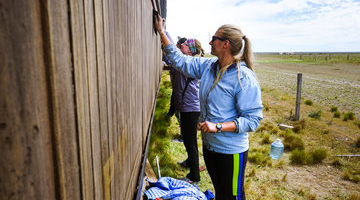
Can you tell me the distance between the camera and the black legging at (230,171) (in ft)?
6.60

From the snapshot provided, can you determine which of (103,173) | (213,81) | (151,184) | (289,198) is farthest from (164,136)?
(103,173)

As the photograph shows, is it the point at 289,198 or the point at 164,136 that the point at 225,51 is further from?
the point at 164,136

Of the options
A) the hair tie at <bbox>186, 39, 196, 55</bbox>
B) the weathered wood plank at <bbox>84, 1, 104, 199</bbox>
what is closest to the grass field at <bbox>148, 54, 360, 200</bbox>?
the hair tie at <bbox>186, 39, 196, 55</bbox>

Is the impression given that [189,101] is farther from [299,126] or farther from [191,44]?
[299,126]

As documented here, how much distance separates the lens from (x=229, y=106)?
194cm

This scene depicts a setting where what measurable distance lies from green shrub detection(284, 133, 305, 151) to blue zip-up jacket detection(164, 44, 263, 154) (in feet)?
13.4

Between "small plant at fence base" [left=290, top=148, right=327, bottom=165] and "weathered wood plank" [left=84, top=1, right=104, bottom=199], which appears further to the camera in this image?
"small plant at fence base" [left=290, top=148, right=327, bottom=165]

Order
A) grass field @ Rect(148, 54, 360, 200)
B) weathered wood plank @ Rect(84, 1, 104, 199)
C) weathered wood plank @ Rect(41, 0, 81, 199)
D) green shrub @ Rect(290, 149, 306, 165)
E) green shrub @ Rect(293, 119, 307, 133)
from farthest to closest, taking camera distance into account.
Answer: green shrub @ Rect(293, 119, 307, 133) < green shrub @ Rect(290, 149, 306, 165) < grass field @ Rect(148, 54, 360, 200) < weathered wood plank @ Rect(84, 1, 104, 199) < weathered wood plank @ Rect(41, 0, 81, 199)

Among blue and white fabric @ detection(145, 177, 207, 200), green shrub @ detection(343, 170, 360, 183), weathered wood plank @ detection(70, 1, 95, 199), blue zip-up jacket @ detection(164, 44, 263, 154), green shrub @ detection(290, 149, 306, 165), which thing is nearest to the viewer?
weathered wood plank @ detection(70, 1, 95, 199)

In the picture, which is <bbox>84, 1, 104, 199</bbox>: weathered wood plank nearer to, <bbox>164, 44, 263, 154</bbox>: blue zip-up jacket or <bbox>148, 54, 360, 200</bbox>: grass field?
<bbox>164, 44, 263, 154</bbox>: blue zip-up jacket

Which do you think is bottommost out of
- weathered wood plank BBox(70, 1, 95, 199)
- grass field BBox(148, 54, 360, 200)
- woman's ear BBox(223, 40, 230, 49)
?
grass field BBox(148, 54, 360, 200)

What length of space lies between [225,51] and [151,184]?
1960 mm

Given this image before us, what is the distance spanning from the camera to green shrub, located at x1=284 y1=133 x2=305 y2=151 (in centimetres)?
552

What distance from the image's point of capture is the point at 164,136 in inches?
205
